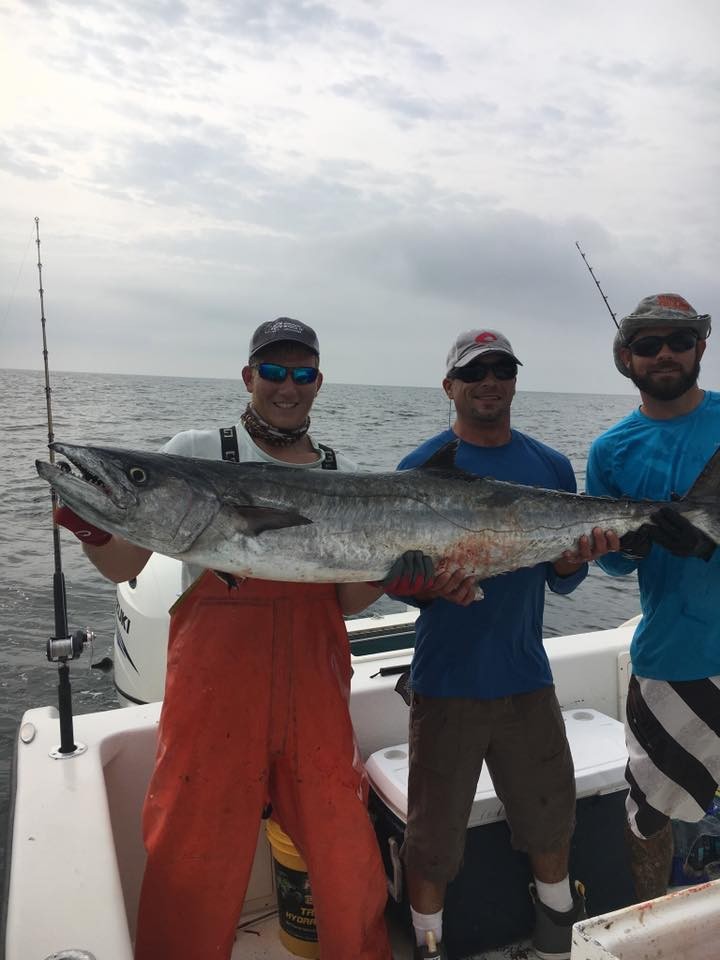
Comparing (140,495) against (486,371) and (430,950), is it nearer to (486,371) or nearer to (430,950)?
(486,371)

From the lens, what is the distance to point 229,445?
303 cm

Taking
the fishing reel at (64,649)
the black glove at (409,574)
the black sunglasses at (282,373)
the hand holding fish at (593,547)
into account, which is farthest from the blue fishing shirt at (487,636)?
the fishing reel at (64,649)

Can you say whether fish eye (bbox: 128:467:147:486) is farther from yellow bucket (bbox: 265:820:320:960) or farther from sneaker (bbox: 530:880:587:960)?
sneaker (bbox: 530:880:587:960)

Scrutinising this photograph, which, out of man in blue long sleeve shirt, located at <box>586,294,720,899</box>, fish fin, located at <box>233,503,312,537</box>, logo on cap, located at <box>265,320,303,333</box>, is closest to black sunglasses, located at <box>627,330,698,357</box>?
man in blue long sleeve shirt, located at <box>586,294,720,899</box>

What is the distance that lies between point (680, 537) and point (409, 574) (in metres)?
1.18

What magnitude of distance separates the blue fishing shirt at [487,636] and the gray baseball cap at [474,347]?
360 mm

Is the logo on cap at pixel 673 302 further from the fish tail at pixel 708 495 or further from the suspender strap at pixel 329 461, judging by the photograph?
the suspender strap at pixel 329 461

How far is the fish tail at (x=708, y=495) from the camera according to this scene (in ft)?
9.89

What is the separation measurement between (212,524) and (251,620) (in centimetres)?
42

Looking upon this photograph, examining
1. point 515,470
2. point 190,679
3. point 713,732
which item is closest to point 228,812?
point 190,679

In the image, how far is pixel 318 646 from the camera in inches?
111

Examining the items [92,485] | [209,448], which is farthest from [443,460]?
[92,485]

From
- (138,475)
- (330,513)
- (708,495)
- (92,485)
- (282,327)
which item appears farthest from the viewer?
(708,495)

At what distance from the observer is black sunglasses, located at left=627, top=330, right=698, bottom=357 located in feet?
10.4
